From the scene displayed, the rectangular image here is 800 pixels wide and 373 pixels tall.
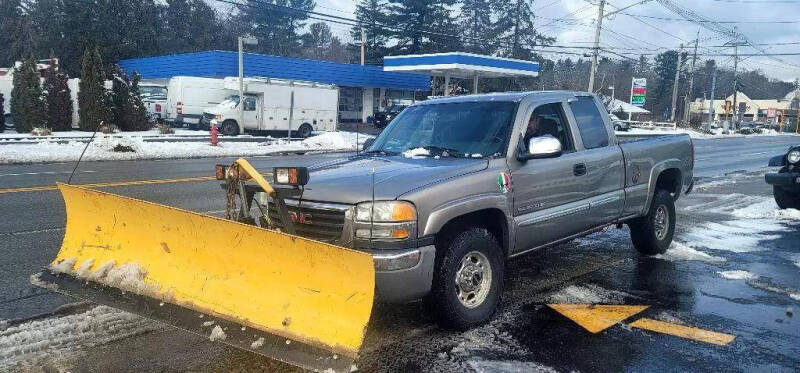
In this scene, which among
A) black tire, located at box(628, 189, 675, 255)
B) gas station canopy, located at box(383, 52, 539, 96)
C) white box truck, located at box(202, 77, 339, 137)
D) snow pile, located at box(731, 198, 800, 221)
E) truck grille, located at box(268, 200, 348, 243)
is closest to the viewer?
truck grille, located at box(268, 200, 348, 243)

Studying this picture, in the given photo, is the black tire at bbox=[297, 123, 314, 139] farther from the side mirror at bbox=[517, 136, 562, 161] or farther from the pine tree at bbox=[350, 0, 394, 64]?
the pine tree at bbox=[350, 0, 394, 64]

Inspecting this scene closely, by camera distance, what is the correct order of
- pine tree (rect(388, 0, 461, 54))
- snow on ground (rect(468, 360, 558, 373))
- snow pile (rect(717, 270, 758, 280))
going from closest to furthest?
1. snow on ground (rect(468, 360, 558, 373))
2. snow pile (rect(717, 270, 758, 280))
3. pine tree (rect(388, 0, 461, 54))

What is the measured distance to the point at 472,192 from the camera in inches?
170

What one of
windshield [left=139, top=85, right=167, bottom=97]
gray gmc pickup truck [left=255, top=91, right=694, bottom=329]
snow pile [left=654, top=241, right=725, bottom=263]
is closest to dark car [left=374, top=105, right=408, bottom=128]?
gray gmc pickup truck [left=255, top=91, right=694, bottom=329]

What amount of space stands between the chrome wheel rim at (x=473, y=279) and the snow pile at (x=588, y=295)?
97 centimetres

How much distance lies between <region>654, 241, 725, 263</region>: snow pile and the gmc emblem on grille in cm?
449

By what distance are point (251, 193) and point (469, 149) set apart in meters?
1.77

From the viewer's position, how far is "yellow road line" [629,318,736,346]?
14.5 ft

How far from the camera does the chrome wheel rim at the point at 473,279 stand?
4.36m

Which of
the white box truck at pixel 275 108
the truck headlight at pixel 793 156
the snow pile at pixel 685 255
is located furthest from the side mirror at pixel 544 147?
the white box truck at pixel 275 108

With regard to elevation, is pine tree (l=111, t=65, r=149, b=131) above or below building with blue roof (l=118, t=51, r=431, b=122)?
below

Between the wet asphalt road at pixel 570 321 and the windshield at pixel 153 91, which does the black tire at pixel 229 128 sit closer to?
the windshield at pixel 153 91

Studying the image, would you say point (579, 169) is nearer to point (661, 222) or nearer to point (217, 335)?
point (661, 222)

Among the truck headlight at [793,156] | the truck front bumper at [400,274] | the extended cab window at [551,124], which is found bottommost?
the truck front bumper at [400,274]
